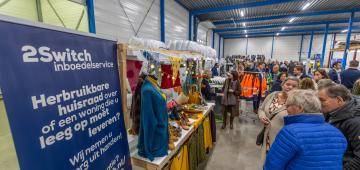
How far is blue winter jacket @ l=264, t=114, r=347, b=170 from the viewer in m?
1.08

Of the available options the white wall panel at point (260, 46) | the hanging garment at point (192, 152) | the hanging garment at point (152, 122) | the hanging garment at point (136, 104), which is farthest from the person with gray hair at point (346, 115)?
the white wall panel at point (260, 46)

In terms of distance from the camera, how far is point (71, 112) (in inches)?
39.5

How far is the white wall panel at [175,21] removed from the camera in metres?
6.00

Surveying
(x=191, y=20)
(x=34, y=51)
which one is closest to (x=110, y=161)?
(x=34, y=51)

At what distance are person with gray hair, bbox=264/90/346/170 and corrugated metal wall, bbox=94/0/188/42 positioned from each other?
3600 mm

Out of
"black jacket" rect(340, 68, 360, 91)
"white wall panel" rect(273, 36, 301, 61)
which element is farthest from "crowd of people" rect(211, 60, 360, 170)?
"white wall panel" rect(273, 36, 301, 61)

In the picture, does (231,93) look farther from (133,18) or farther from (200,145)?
(133,18)

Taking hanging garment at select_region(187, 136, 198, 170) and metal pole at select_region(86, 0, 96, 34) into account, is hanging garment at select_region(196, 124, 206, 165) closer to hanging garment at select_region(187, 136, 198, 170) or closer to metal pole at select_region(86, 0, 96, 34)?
hanging garment at select_region(187, 136, 198, 170)

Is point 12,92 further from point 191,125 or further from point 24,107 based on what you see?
point 191,125

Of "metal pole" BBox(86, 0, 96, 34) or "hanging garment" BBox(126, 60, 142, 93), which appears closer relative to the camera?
"hanging garment" BBox(126, 60, 142, 93)

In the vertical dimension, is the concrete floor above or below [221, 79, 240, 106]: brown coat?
below

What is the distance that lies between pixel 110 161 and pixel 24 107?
29.5 inches

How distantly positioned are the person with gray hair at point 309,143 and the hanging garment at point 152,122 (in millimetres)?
960

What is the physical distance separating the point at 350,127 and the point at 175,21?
6124mm
